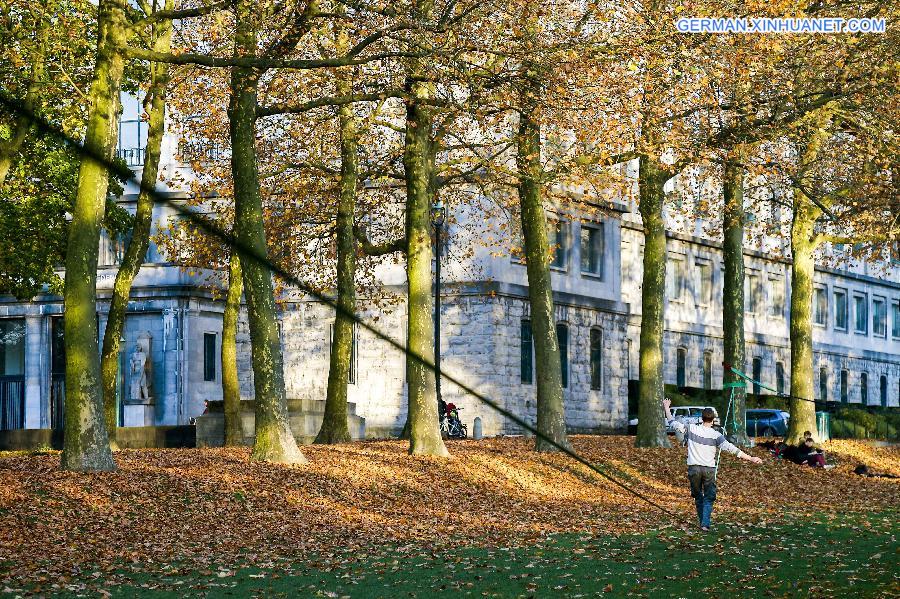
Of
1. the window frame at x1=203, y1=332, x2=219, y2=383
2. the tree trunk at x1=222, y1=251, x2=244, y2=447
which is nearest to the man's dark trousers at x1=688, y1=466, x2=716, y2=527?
the tree trunk at x1=222, y1=251, x2=244, y2=447

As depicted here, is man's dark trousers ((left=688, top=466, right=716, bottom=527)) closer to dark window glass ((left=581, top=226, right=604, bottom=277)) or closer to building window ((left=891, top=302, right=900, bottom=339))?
dark window glass ((left=581, top=226, right=604, bottom=277))

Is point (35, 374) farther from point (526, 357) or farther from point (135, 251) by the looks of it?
point (135, 251)

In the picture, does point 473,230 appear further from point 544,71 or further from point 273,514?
point 273,514

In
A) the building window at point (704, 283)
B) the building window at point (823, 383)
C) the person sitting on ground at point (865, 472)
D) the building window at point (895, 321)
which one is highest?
the building window at point (704, 283)

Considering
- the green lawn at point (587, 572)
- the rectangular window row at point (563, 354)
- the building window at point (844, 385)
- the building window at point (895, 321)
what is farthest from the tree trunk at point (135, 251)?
the building window at point (895, 321)

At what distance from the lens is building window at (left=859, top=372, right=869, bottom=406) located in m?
78.4

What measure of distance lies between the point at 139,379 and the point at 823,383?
37609mm

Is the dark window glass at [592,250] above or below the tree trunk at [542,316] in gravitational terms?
above

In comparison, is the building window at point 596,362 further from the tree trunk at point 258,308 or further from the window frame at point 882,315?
the window frame at point 882,315

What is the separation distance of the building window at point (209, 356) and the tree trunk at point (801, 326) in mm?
23029

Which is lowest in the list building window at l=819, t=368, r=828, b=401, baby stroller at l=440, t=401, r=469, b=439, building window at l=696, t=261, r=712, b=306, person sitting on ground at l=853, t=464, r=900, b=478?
person sitting on ground at l=853, t=464, r=900, b=478

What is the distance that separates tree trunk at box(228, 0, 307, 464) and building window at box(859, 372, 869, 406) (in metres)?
57.7

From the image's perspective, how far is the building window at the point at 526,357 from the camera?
50.7 metres

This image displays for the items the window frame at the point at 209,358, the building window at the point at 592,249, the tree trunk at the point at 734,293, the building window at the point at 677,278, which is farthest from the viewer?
the building window at the point at 677,278
